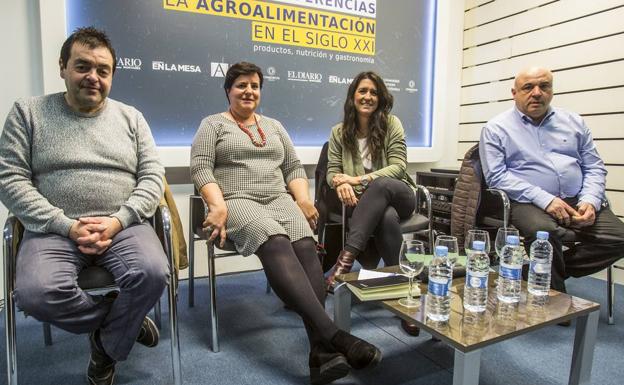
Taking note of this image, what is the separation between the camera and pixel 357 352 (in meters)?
1.43

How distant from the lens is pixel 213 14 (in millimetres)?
2674

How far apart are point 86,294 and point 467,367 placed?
3.93ft

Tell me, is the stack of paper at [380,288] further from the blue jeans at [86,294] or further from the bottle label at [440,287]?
the blue jeans at [86,294]

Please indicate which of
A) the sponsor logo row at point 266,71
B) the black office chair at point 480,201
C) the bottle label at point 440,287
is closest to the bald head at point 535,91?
the black office chair at point 480,201

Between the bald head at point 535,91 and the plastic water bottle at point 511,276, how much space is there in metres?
1.30

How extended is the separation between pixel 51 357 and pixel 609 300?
2.68m

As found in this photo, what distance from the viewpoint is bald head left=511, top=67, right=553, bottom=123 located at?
7.89 ft

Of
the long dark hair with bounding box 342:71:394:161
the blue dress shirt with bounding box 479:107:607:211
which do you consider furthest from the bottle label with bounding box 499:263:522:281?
the long dark hair with bounding box 342:71:394:161

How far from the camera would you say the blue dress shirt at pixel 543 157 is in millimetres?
2369

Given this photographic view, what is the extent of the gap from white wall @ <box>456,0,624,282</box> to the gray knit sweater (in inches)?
110

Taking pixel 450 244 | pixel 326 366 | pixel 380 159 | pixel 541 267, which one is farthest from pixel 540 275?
pixel 380 159

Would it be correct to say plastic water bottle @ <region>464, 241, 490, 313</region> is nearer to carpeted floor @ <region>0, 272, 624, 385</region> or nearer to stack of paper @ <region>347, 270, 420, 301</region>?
stack of paper @ <region>347, 270, 420, 301</region>

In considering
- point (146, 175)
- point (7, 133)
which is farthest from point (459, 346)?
point (7, 133)

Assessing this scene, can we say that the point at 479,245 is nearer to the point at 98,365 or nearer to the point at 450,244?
the point at 450,244
